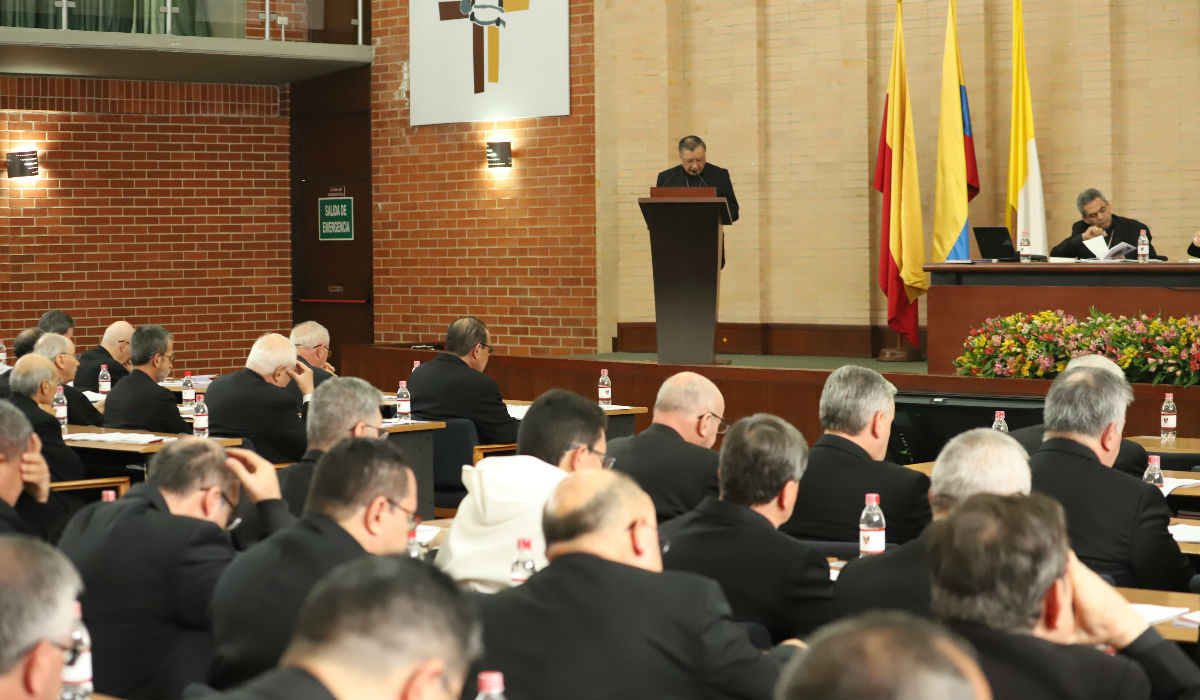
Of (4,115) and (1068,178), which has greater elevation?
(4,115)

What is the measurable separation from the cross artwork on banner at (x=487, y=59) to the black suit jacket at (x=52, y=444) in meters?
6.88

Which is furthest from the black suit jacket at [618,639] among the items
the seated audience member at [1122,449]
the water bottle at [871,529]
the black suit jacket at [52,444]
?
the black suit jacket at [52,444]

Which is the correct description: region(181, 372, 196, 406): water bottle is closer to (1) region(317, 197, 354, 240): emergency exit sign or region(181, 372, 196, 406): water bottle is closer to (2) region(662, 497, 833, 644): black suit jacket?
(1) region(317, 197, 354, 240): emergency exit sign

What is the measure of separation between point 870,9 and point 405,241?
4.85 m

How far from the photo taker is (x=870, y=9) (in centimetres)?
1132

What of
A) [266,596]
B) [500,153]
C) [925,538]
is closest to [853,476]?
[925,538]

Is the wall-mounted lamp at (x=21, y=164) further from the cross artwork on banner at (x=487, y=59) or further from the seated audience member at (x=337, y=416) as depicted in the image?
the seated audience member at (x=337, y=416)

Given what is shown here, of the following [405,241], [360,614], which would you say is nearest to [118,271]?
[405,241]

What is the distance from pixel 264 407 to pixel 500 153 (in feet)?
19.4

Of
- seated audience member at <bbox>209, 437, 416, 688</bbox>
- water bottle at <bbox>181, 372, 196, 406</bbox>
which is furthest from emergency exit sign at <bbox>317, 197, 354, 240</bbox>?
seated audience member at <bbox>209, 437, 416, 688</bbox>

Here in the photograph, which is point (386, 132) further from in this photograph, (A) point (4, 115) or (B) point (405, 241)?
(A) point (4, 115)

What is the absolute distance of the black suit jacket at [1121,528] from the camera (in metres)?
4.13

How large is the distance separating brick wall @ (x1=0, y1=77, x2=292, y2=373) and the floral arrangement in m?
7.81

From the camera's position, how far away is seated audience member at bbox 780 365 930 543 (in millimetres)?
4461
